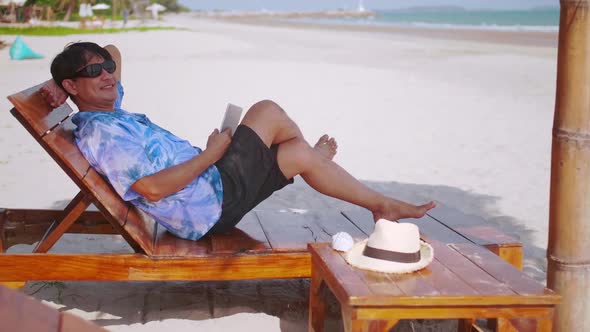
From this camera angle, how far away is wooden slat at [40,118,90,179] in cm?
327

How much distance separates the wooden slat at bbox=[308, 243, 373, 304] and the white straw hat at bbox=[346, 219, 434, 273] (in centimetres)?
7

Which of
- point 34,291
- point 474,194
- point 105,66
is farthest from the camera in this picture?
point 474,194

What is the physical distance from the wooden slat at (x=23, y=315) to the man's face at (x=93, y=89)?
217 centimetres

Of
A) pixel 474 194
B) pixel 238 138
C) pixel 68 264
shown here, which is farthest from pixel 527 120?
pixel 68 264

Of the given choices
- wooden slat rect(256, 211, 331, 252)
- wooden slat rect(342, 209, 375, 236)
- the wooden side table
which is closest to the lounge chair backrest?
wooden slat rect(256, 211, 331, 252)

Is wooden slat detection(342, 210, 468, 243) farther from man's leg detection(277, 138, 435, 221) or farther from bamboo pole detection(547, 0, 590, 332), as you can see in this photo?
bamboo pole detection(547, 0, 590, 332)

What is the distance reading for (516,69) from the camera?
17422 mm

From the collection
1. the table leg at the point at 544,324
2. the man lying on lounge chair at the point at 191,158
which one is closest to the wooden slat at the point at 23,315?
the table leg at the point at 544,324

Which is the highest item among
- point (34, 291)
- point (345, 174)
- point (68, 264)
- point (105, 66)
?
point (105, 66)

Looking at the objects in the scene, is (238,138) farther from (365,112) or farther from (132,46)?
(132,46)

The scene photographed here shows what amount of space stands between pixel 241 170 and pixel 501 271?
4.51 feet

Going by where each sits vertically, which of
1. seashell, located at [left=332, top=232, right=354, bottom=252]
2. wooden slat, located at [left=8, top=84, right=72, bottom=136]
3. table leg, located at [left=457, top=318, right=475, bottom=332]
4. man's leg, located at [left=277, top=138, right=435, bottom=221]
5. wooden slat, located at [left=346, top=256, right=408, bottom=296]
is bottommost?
table leg, located at [left=457, top=318, right=475, bottom=332]

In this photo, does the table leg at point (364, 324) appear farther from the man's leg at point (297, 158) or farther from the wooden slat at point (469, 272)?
the man's leg at point (297, 158)

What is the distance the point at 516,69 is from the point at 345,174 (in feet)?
48.3
